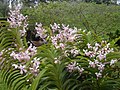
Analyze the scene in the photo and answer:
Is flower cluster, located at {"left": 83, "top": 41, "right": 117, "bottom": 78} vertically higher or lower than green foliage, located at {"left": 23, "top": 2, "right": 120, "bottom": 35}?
higher

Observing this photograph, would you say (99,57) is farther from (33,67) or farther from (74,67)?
(33,67)

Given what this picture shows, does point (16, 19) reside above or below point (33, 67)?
above

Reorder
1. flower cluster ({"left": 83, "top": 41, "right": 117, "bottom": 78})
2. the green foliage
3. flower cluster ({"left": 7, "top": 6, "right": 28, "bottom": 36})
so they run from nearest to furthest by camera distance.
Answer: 1. flower cluster ({"left": 83, "top": 41, "right": 117, "bottom": 78})
2. flower cluster ({"left": 7, "top": 6, "right": 28, "bottom": 36})
3. the green foliage

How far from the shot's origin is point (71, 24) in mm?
9453

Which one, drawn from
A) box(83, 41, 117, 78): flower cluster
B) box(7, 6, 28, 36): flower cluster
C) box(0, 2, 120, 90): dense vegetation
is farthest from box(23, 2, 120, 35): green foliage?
box(83, 41, 117, 78): flower cluster

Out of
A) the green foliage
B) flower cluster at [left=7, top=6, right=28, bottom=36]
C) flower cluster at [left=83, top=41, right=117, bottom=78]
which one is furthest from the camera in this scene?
the green foliage

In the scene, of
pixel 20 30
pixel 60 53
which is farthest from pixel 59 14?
pixel 60 53

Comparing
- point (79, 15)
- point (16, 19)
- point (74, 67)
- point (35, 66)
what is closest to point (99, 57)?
point (74, 67)

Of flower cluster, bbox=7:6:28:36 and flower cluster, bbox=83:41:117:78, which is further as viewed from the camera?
flower cluster, bbox=7:6:28:36

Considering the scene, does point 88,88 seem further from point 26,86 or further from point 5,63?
point 5,63

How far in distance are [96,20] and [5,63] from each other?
7.03 metres

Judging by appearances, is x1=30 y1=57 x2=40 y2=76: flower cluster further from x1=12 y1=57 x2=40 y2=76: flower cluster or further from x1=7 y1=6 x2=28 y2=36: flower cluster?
x1=7 y1=6 x2=28 y2=36: flower cluster

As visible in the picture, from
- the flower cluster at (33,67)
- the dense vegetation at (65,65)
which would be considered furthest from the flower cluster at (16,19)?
the flower cluster at (33,67)

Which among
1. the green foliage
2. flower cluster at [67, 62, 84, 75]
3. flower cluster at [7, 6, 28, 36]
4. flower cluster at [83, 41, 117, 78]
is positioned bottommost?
the green foliage
